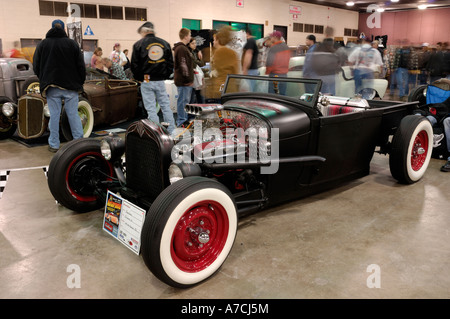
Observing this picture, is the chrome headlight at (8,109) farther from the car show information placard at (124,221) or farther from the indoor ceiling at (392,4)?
the indoor ceiling at (392,4)

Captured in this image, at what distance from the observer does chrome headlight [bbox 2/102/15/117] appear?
223 inches

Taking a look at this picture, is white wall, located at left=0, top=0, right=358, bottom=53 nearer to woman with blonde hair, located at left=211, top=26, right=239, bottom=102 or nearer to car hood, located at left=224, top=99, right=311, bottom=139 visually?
woman with blonde hair, located at left=211, top=26, right=239, bottom=102

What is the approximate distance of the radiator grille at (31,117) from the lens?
5371 millimetres

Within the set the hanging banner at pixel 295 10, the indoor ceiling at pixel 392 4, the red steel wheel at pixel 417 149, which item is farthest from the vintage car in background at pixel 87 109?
the indoor ceiling at pixel 392 4

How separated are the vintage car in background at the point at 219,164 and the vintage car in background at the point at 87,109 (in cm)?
272

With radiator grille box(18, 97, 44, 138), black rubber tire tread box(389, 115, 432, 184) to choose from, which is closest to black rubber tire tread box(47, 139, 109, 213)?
radiator grille box(18, 97, 44, 138)

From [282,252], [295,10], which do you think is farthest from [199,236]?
[295,10]

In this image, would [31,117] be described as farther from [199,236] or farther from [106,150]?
[199,236]

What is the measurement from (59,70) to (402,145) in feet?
13.4

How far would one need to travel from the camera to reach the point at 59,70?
4.76 meters

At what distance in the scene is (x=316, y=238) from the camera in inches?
112

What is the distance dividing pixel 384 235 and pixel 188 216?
1.62 m
